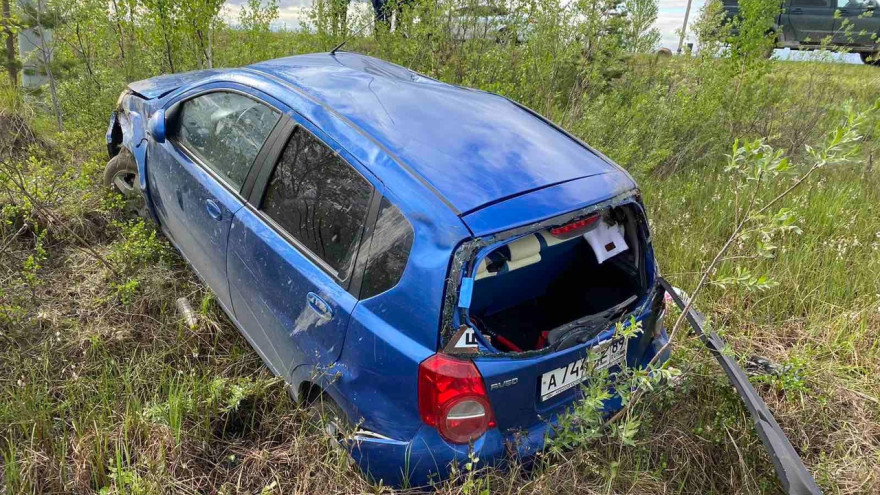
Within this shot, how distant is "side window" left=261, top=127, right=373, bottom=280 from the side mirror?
1106 mm

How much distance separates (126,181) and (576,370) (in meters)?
3.61

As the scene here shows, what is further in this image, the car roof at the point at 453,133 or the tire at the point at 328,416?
the tire at the point at 328,416

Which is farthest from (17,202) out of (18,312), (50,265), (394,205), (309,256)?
(394,205)

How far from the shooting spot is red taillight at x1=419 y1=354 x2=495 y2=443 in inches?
66.6

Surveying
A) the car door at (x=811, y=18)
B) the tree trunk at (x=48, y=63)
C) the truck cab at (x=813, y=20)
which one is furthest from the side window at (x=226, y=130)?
the car door at (x=811, y=18)

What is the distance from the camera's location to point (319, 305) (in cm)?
201

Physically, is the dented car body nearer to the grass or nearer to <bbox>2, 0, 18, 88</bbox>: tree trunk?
the grass

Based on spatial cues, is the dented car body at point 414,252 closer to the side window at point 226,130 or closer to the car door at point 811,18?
the side window at point 226,130

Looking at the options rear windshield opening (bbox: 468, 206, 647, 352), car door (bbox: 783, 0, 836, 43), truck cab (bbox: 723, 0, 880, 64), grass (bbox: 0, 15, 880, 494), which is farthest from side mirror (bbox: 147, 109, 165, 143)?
car door (bbox: 783, 0, 836, 43)

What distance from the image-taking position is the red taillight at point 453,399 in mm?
1691

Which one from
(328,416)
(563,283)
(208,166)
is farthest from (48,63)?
(563,283)

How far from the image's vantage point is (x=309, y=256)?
83.5 inches

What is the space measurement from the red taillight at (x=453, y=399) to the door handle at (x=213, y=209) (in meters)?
1.46

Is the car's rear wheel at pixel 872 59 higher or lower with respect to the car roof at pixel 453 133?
higher
